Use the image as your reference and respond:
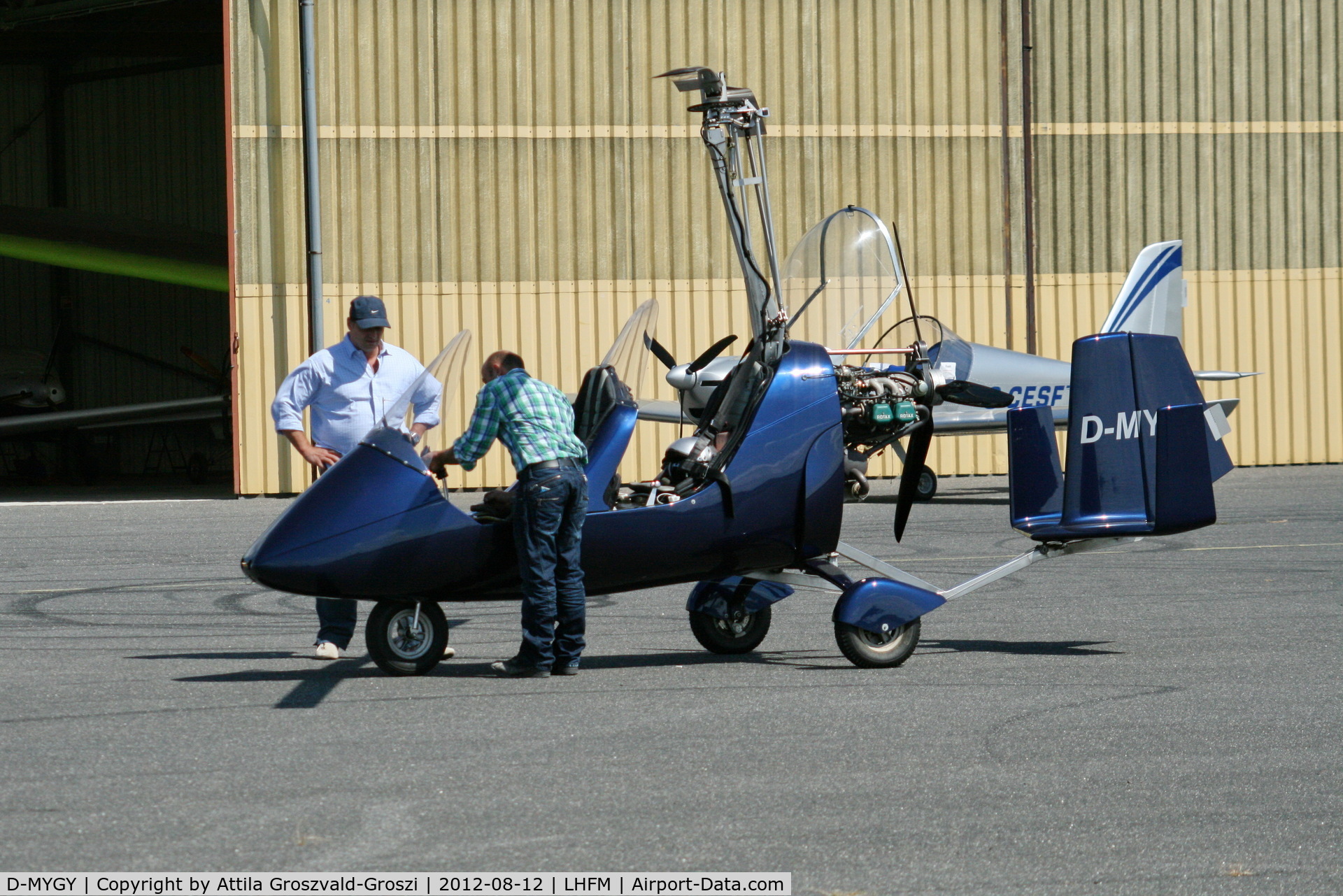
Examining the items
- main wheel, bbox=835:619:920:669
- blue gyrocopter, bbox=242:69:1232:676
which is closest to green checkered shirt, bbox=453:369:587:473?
blue gyrocopter, bbox=242:69:1232:676

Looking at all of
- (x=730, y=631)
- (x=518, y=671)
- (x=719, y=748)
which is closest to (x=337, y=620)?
(x=518, y=671)

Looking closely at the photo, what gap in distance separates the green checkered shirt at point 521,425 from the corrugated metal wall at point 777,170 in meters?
13.7

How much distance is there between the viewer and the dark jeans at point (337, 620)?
719cm

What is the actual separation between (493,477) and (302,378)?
Answer: 43.8 ft

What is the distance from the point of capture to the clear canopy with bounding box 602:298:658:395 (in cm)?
736

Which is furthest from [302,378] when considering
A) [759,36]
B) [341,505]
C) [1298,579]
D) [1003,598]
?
[759,36]

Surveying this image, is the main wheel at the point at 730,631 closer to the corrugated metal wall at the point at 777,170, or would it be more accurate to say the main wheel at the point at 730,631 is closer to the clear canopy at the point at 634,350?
the clear canopy at the point at 634,350

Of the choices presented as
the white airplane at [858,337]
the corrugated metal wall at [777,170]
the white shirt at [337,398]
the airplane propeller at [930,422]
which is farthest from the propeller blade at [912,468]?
the corrugated metal wall at [777,170]

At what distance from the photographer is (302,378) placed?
7402 mm

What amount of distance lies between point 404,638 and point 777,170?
15213mm

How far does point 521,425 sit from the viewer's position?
21.1 feet

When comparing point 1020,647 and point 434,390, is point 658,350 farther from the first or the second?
point 1020,647

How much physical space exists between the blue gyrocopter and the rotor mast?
1 centimetres

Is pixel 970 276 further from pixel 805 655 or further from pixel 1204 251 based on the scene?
pixel 805 655
